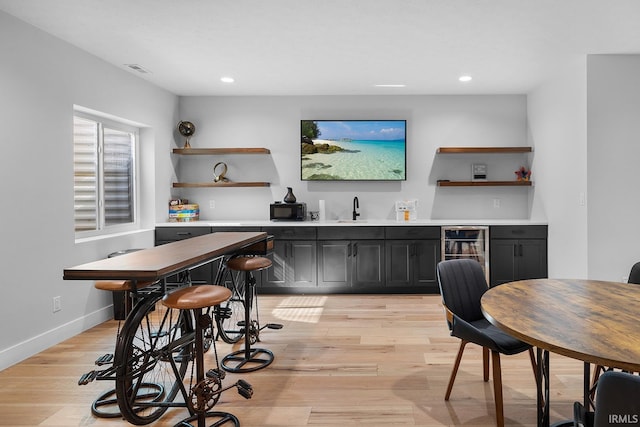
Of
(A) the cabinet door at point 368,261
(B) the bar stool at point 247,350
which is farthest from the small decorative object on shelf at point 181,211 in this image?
(B) the bar stool at point 247,350

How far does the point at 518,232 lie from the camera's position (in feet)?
16.2

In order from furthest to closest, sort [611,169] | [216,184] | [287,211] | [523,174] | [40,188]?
[216,184] → [523,174] → [287,211] → [611,169] → [40,188]

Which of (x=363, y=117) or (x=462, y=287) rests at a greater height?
(x=363, y=117)

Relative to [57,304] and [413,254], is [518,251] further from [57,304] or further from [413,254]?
[57,304]

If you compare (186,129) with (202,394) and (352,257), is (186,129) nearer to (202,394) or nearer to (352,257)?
(352,257)

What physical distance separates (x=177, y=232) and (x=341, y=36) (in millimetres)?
2983

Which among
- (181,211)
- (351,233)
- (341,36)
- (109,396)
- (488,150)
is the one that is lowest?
(109,396)

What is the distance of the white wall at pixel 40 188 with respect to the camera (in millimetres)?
3041

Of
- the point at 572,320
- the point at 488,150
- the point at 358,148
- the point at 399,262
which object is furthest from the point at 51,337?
the point at 488,150

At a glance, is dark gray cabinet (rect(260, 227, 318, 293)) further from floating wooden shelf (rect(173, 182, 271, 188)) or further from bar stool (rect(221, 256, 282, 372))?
bar stool (rect(221, 256, 282, 372))

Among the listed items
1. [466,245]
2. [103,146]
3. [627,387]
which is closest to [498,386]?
[627,387]

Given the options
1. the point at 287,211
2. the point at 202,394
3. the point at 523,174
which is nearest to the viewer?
the point at 202,394

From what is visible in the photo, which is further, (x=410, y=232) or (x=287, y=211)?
(x=287, y=211)

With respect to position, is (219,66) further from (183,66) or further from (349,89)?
(349,89)
